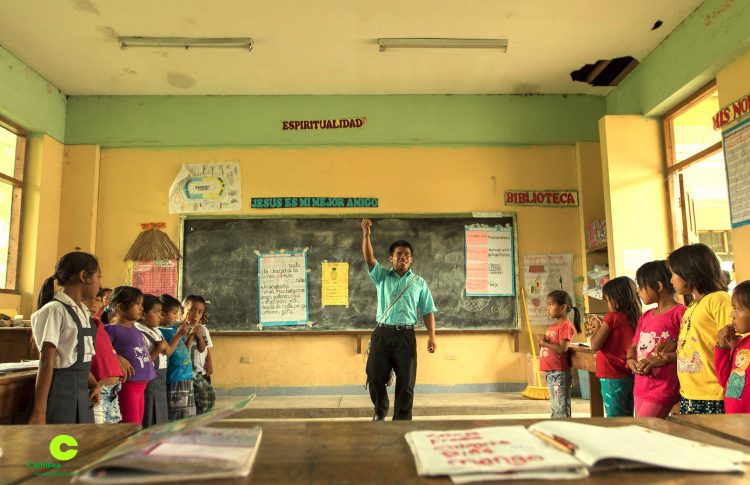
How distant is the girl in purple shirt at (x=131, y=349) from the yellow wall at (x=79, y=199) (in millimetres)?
2789

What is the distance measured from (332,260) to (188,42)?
2.20 metres

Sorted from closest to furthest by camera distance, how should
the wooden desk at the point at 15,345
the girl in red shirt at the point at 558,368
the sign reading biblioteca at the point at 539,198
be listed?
1. the girl in red shirt at the point at 558,368
2. the wooden desk at the point at 15,345
3. the sign reading biblioteca at the point at 539,198

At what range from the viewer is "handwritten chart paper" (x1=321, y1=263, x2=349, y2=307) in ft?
16.0

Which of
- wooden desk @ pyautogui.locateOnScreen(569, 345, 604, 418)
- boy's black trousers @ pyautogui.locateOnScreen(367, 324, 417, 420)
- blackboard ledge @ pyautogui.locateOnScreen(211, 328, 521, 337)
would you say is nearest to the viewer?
wooden desk @ pyautogui.locateOnScreen(569, 345, 604, 418)

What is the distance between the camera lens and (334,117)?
514 cm

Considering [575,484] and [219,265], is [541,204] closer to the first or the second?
[219,265]

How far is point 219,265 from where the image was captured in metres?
4.93

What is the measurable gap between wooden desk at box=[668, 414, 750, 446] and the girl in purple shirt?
225 cm

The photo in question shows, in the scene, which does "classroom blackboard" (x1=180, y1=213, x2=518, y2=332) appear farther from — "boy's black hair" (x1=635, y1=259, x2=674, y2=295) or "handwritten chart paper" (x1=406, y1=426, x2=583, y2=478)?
"handwritten chart paper" (x1=406, y1=426, x2=583, y2=478)

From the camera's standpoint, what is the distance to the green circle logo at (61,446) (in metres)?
0.76

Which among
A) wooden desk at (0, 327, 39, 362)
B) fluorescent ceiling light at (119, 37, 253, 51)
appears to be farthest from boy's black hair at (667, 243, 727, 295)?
wooden desk at (0, 327, 39, 362)

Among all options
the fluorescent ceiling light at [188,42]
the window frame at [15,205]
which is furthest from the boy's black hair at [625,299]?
the window frame at [15,205]

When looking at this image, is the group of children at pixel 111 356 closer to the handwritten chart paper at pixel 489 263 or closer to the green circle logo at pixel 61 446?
the green circle logo at pixel 61 446

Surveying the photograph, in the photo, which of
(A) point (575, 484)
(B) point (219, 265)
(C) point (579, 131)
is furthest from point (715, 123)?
(B) point (219, 265)
